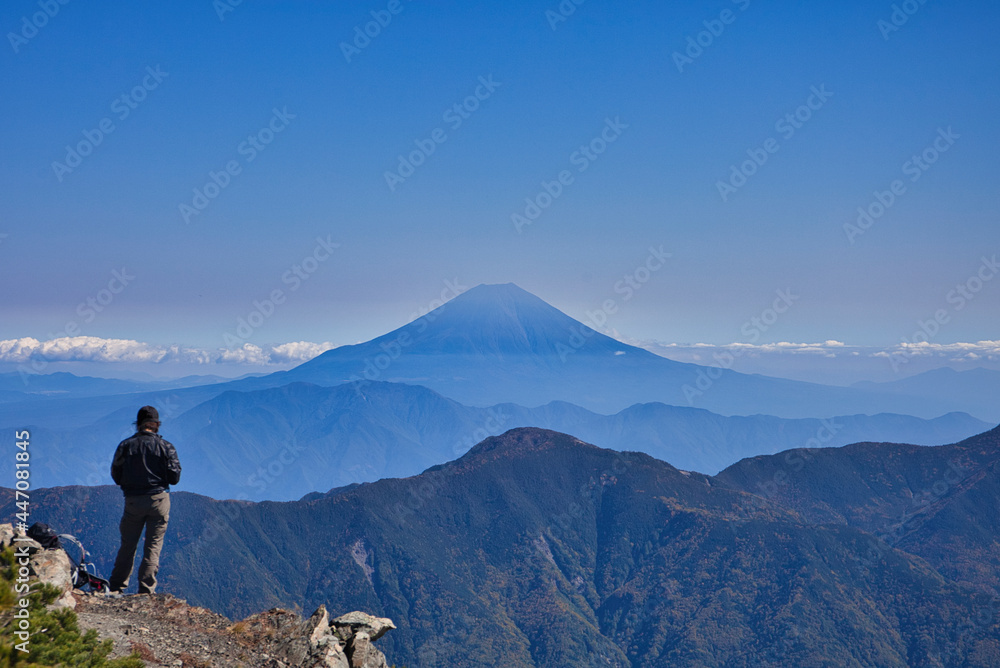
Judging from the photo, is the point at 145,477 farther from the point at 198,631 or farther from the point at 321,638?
the point at 321,638

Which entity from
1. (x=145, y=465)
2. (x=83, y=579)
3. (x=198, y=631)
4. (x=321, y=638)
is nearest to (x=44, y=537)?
(x=83, y=579)

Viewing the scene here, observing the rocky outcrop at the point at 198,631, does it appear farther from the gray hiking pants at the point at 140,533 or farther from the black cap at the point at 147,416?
the black cap at the point at 147,416

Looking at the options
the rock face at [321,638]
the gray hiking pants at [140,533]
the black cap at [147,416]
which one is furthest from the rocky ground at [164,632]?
the black cap at [147,416]

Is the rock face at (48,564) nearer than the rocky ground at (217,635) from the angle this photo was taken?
Yes

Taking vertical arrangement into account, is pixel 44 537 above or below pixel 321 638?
above

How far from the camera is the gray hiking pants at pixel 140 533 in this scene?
11.8m

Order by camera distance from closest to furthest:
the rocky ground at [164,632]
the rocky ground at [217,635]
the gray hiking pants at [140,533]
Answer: the rocky ground at [164,632] → the rocky ground at [217,635] → the gray hiking pants at [140,533]

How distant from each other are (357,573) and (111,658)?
13865 centimetres

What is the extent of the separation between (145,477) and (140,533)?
3.34 ft

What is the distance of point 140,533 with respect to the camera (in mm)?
11773

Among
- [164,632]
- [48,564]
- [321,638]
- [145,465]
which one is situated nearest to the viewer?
[48,564]

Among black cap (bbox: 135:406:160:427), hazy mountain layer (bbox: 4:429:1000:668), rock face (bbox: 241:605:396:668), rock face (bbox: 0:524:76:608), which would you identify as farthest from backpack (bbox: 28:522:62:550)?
hazy mountain layer (bbox: 4:429:1000:668)

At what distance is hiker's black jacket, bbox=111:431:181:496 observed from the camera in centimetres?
1159

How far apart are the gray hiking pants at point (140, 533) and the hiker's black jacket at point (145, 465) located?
21 cm
